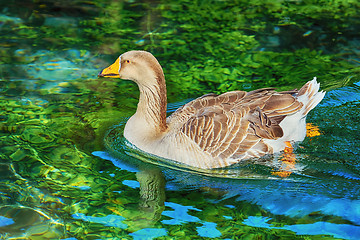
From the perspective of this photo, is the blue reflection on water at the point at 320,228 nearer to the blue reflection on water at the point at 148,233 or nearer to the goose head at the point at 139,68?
the blue reflection on water at the point at 148,233

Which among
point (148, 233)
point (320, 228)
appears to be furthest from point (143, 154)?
point (320, 228)

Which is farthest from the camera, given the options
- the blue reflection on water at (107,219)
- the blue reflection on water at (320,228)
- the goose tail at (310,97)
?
the goose tail at (310,97)

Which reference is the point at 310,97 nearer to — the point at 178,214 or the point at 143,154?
the point at 143,154

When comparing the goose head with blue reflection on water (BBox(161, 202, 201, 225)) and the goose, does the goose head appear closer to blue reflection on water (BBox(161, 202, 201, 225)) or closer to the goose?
the goose

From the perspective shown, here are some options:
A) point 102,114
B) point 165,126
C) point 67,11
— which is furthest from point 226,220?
point 67,11

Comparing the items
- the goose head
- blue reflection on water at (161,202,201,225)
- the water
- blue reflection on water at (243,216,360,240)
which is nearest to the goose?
the goose head

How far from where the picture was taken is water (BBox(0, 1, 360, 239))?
596 cm

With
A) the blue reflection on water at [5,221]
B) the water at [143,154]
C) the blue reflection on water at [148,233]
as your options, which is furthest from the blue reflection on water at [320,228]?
the blue reflection on water at [5,221]

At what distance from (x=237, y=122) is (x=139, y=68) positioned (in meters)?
1.57

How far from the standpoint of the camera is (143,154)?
23.8ft

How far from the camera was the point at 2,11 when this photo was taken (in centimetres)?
1179

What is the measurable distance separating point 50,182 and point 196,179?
193cm

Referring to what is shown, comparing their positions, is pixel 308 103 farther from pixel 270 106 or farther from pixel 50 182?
pixel 50 182

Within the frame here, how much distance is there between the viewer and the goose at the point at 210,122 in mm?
6957
